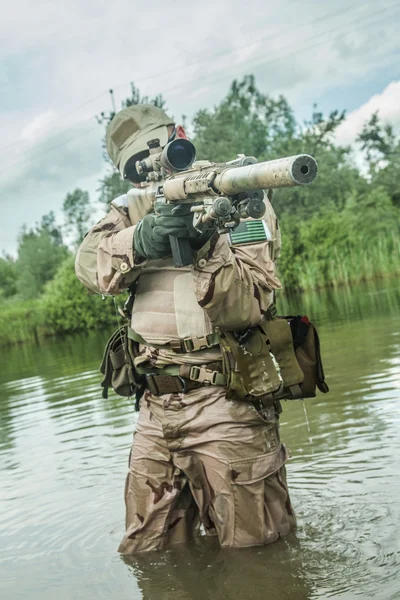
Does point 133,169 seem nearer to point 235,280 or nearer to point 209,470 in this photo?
point 235,280

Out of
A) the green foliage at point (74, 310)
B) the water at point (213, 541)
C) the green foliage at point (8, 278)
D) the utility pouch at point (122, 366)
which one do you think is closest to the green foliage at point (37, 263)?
the green foliage at point (8, 278)

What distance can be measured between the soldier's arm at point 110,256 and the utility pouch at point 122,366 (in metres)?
0.32

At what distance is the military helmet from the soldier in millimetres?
12

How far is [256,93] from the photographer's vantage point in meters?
62.7

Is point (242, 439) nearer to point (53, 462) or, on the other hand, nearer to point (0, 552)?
point (0, 552)

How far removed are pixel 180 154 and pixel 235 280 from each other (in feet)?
1.98

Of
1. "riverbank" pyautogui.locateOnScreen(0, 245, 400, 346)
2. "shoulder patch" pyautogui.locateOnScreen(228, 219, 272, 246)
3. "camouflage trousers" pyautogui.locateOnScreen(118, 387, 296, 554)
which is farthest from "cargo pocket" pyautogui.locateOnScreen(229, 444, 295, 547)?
"riverbank" pyautogui.locateOnScreen(0, 245, 400, 346)

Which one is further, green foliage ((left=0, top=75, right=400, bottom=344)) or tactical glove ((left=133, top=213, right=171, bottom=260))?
green foliage ((left=0, top=75, right=400, bottom=344))

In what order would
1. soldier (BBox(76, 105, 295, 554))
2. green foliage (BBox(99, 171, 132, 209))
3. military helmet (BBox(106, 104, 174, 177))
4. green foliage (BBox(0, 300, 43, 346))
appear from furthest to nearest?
green foliage (BBox(99, 171, 132, 209)) → green foliage (BBox(0, 300, 43, 346)) → military helmet (BBox(106, 104, 174, 177)) → soldier (BBox(76, 105, 295, 554))

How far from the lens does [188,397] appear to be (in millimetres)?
3836

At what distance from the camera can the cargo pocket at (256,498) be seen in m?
3.71

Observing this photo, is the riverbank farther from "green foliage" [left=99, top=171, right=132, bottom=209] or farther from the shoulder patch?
the shoulder patch

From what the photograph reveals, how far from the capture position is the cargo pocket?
371 centimetres

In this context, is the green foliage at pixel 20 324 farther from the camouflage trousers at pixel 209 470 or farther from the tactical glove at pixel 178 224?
the tactical glove at pixel 178 224
